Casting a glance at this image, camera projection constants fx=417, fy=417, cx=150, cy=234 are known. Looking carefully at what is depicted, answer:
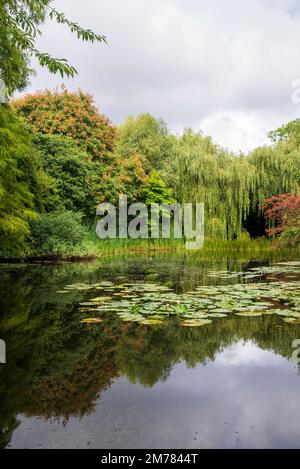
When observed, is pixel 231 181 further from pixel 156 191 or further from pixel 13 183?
pixel 13 183

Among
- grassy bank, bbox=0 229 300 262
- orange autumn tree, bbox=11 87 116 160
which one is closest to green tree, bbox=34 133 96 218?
grassy bank, bbox=0 229 300 262

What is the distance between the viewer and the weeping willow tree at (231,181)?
1678cm

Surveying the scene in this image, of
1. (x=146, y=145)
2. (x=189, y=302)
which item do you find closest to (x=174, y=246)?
(x=146, y=145)

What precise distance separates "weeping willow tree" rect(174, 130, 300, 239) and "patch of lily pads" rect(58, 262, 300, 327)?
972 cm

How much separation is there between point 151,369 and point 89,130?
51.3ft

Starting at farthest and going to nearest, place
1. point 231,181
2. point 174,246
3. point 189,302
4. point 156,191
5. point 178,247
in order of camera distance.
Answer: point 156,191
point 174,246
point 178,247
point 231,181
point 189,302

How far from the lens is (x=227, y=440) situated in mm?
2096

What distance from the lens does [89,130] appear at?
17.6 m

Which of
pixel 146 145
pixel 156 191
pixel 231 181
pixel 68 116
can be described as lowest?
pixel 156 191

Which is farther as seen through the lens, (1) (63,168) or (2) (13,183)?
(1) (63,168)

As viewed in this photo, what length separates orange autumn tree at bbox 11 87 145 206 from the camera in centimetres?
1684

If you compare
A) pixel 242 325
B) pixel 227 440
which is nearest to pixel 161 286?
pixel 242 325

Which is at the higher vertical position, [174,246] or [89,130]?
[89,130]

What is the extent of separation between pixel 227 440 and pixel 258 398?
672 millimetres
